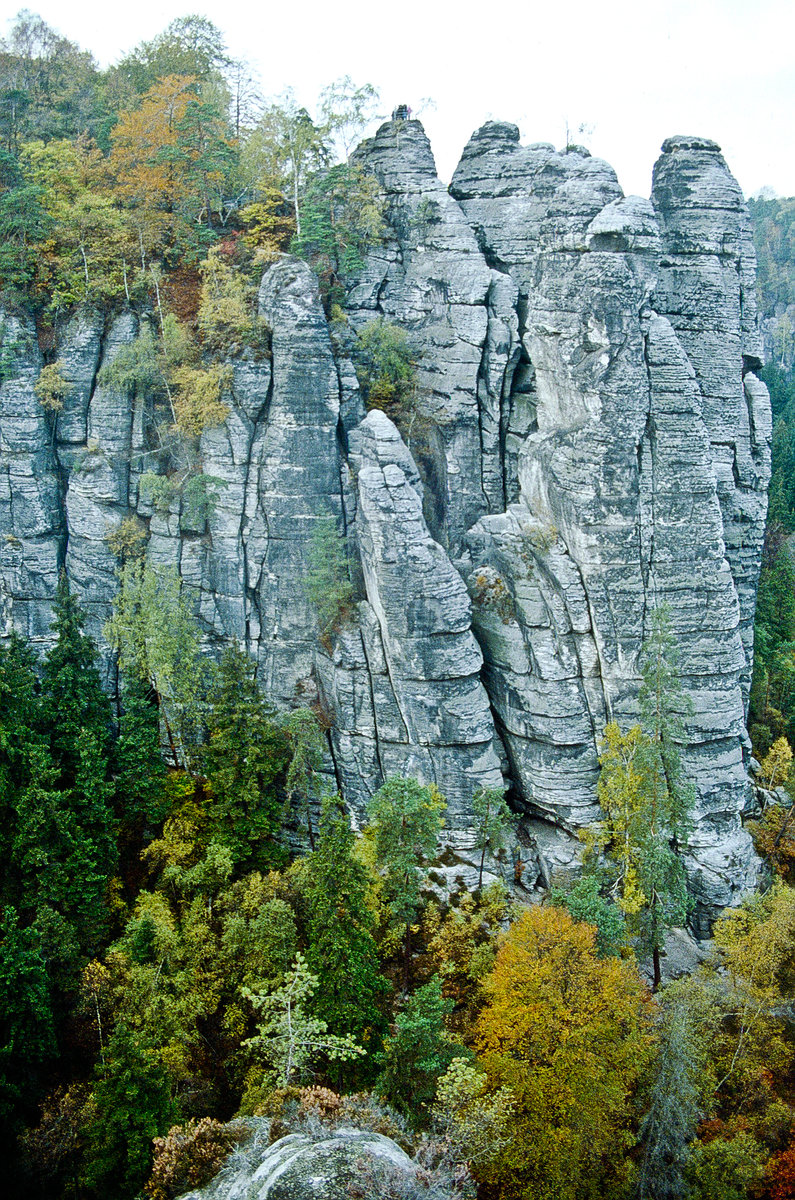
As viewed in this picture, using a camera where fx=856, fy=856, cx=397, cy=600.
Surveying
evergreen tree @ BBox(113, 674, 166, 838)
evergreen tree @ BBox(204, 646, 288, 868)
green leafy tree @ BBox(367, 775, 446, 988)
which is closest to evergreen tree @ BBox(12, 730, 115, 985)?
evergreen tree @ BBox(113, 674, 166, 838)

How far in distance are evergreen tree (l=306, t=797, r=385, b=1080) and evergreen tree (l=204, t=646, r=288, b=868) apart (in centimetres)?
603

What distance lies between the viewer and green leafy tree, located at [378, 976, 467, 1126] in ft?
67.2

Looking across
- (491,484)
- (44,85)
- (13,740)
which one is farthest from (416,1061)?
(44,85)

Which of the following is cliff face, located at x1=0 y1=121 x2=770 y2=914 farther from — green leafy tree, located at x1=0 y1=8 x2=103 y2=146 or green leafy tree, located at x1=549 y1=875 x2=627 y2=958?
green leafy tree, located at x1=0 y1=8 x2=103 y2=146

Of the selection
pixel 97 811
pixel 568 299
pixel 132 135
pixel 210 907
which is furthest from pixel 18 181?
pixel 210 907

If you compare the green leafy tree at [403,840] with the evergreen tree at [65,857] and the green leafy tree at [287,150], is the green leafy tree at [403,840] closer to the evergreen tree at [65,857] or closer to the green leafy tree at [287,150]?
the evergreen tree at [65,857]

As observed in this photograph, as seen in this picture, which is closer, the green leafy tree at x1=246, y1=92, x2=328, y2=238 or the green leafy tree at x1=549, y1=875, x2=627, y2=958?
the green leafy tree at x1=549, y1=875, x2=627, y2=958

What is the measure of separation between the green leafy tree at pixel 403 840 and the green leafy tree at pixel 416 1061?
16.1ft

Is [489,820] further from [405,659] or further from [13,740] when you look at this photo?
[13,740]

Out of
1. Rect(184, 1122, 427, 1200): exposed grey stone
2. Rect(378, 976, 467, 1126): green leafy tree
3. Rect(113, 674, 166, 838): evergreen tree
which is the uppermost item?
Rect(113, 674, 166, 838): evergreen tree

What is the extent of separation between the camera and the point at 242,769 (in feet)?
95.9

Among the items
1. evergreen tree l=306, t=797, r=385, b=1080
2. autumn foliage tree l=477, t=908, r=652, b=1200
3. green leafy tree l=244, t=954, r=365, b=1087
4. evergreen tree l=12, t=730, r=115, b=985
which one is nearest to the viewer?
autumn foliage tree l=477, t=908, r=652, b=1200

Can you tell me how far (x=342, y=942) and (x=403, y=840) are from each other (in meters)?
4.93

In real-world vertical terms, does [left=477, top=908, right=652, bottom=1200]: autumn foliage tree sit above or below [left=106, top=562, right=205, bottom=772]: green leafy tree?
below
